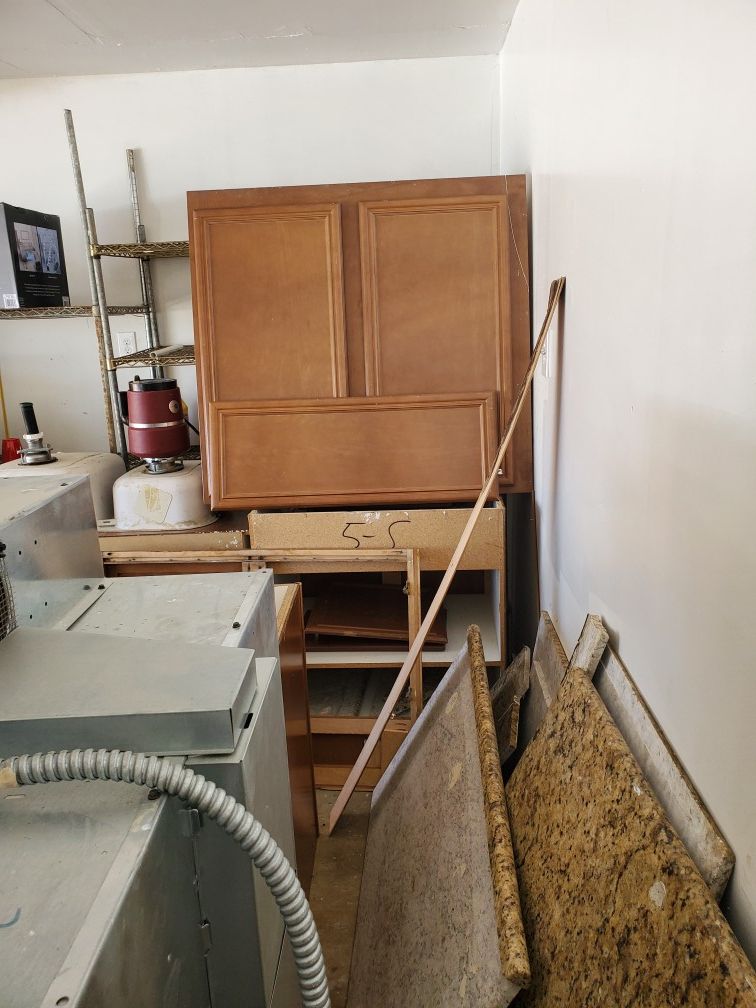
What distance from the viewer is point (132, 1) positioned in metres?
2.12

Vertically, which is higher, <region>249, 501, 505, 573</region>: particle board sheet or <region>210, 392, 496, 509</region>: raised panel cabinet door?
<region>210, 392, 496, 509</region>: raised panel cabinet door

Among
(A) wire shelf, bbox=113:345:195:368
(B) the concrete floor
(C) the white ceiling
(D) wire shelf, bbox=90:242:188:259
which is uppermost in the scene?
(C) the white ceiling

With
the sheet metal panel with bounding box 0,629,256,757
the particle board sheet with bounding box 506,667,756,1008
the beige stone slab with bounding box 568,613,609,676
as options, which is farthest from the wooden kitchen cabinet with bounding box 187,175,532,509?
the sheet metal panel with bounding box 0,629,256,757

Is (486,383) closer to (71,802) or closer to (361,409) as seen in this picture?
(361,409)

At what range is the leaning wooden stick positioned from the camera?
1.88 meters

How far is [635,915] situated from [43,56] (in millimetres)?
3065

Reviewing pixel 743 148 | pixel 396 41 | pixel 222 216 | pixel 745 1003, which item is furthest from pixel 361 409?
pixel 745 1003

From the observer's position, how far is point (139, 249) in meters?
2.63

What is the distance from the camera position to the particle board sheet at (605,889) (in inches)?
30.4

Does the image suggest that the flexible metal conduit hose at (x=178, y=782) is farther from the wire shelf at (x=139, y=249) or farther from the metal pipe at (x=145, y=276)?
the metal pipe at (x=145, y=276)

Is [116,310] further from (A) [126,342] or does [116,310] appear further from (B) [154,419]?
(B) [154,419]

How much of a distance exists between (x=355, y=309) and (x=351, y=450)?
46 cm

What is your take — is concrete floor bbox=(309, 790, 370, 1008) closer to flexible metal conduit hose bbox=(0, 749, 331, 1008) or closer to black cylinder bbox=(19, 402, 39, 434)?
flexible metal conduit hose bbox=(0, 749, 331, 1008)

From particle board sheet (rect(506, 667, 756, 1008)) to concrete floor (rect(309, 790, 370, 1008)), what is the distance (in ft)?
2.54
